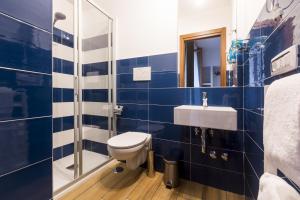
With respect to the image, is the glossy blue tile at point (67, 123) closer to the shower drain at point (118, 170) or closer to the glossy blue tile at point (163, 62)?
the shower drain at point (118, 170)

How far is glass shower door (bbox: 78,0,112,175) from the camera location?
6.68ft

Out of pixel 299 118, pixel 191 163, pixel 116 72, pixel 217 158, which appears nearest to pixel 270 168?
pixel 299 118

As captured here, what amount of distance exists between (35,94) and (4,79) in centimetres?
16

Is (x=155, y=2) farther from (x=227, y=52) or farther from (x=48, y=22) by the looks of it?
(x=48, y=22)

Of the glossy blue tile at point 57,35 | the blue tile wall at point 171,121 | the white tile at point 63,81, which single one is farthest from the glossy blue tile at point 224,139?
the glossy blue tile at point 57,35

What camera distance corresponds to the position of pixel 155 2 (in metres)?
1.85

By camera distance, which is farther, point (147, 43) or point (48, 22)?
point (147, 43)

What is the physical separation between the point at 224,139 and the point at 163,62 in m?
1.06

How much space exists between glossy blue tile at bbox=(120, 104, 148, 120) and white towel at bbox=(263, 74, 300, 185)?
150 centimetres

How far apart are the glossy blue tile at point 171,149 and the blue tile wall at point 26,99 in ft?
3.74

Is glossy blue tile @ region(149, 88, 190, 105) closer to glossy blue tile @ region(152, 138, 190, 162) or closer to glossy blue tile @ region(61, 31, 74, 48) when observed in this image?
glossy blue tile @ region(152, 138, 190, 162)

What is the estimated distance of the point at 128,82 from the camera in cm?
207

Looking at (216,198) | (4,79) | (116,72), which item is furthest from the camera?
(116,72)

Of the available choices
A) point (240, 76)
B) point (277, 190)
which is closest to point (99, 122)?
point (240, 76)
